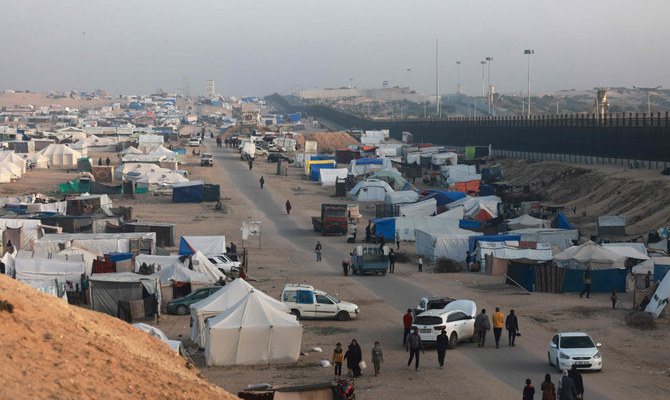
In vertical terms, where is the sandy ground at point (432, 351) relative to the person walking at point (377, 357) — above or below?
below

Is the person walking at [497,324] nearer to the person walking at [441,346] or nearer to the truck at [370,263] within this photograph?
the person walking at [441,346]

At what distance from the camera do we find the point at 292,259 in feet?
107

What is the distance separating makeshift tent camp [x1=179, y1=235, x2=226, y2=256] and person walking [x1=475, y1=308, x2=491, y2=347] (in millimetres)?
12762

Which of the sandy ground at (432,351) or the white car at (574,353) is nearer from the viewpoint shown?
the sandy ground at (432,351)

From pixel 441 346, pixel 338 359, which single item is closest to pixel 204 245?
pixel 338 359

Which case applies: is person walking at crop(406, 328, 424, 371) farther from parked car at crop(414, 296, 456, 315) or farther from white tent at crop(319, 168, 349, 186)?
white tent at crop(319, 168, 349, 186)

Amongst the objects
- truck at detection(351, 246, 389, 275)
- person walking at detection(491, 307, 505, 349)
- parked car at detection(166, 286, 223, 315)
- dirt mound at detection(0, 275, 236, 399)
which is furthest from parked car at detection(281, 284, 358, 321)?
dirt mound at detection(0, 275, 236, 399)

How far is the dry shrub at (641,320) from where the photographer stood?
19.8 m

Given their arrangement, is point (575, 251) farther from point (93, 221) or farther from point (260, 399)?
point (93, 221)

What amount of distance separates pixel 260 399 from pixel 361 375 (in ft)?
13.2

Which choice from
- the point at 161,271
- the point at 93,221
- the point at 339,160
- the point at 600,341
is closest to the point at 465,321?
the point at 600,341

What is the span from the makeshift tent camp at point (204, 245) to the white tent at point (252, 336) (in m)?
12.0

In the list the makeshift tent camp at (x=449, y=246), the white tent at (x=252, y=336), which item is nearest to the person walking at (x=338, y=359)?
the white tent at (x=252, y=336)

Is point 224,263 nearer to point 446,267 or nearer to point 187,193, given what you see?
point 446,267
